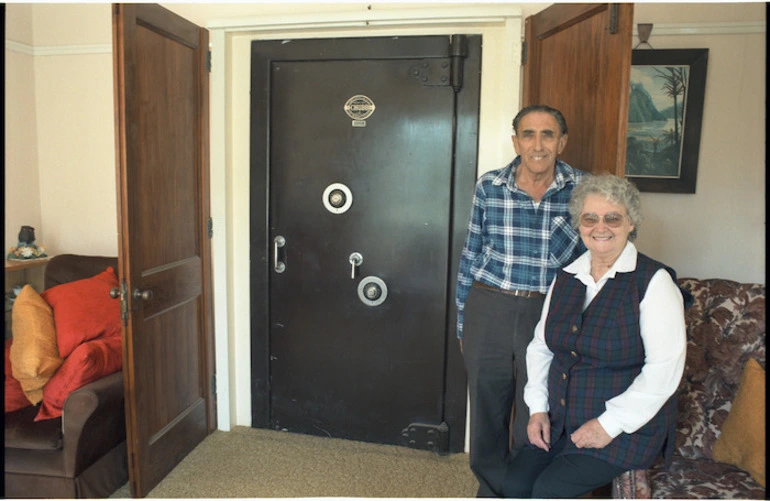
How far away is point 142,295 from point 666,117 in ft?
7.54

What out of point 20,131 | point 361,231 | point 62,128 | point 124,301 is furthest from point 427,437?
point 20,131

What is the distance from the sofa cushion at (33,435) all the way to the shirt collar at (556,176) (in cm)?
183

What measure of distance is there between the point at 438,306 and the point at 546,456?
1.05 meters

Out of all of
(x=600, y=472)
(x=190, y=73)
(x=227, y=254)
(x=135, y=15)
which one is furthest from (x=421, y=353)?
(x=135, y=15)

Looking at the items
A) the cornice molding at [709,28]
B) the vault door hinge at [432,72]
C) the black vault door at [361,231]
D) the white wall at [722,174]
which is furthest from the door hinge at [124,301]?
the cornice molding at [709,28]

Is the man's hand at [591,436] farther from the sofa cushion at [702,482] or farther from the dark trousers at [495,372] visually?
the dark trousers at [495,372]

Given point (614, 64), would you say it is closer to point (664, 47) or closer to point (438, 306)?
point (664, 47)

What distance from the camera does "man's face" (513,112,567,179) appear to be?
6.13 ft

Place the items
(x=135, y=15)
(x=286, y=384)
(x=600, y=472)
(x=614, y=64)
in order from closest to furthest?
1. (x=600, y=472)
2. (x=614, y=64)
3. (x=135, y=15)
4. (x=286, y=384)

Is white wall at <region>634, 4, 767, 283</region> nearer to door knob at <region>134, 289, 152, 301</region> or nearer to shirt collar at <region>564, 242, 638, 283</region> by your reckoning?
shirt collar at <region>564, 242, 638, 283</region>

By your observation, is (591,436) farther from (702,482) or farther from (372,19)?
(372,19)

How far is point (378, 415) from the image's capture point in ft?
9.04

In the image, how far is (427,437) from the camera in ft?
8.88

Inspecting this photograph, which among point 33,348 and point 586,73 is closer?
point 586,73
